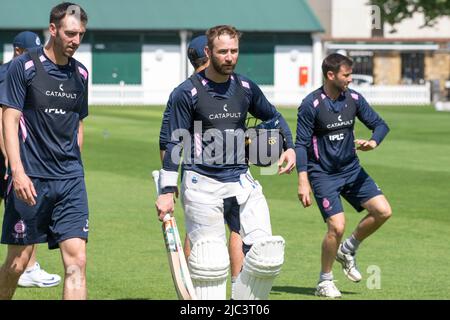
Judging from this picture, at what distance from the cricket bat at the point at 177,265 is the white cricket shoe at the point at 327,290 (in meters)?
2.28

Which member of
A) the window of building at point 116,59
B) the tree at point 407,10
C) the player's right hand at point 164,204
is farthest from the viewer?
the window of building at point 116,59

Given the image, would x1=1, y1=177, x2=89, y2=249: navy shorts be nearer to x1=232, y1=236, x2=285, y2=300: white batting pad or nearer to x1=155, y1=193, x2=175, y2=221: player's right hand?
x1=155, y1=193, x2=175, y2=221: player's right hand

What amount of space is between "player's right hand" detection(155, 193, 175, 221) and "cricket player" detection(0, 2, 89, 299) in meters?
0.53

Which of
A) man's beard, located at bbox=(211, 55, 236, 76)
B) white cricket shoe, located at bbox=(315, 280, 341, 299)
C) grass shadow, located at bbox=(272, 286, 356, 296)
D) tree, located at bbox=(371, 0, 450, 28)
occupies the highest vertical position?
man's beard, located at bbox=(211, 55, 236, 76)

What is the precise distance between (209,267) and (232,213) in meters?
0.95

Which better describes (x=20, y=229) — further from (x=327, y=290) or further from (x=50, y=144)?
(x=327, y=290)

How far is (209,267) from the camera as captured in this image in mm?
8352

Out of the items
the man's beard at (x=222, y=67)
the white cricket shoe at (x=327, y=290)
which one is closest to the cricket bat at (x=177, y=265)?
the man's beard at (x=222, y=67)

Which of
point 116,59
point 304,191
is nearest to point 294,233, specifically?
point 304,191

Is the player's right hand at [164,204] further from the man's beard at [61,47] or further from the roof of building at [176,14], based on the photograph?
the roof of building at [176,14]

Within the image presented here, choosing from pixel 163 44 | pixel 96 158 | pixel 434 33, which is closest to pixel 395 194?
pixel 96 158

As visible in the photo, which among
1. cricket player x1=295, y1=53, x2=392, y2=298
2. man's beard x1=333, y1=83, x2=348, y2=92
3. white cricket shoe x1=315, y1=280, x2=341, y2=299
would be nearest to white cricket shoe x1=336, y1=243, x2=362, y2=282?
cricket player x1=295, y1=53, x2=392, y2=298

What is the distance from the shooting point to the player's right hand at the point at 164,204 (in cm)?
862

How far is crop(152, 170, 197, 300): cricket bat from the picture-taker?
8461 mm
